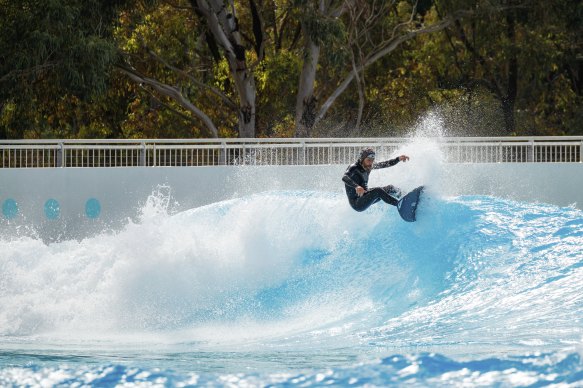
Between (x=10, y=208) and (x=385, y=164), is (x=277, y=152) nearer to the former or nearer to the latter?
(x=10, y=208)

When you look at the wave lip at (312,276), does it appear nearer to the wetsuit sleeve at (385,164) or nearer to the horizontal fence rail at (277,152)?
the wetsuit sleeve at (385,164)

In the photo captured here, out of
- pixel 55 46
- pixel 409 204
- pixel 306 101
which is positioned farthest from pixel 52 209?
pixel 306 101

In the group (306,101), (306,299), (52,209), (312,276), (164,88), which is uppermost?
(164,88)

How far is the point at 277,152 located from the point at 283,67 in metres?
10.2

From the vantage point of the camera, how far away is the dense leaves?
2647cm

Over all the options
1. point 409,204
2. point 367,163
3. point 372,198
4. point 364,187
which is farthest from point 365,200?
point 409,204

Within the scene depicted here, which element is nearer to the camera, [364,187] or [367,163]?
[367,163]

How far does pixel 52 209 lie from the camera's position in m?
21.9

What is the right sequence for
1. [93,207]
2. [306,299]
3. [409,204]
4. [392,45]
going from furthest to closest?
[392,45] → [93,207] → [409,204] → [306,299]

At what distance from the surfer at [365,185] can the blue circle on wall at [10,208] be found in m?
9.87

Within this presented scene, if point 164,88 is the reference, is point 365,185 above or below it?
below

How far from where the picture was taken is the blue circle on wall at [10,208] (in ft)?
71.5

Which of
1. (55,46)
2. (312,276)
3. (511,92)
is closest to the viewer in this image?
(312,276)

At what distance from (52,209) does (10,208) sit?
824 millimetres
